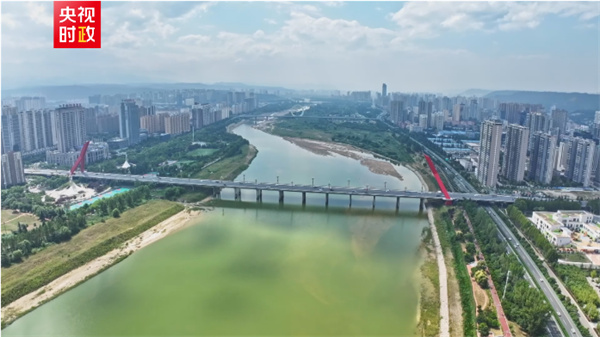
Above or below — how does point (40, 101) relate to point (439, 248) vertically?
above

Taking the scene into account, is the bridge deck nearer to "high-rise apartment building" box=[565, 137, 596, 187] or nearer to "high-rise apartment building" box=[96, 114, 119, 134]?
"high-rise apartment building" box=[565, 137, 596, 187]

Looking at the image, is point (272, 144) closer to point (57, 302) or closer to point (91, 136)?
point (91, 136)

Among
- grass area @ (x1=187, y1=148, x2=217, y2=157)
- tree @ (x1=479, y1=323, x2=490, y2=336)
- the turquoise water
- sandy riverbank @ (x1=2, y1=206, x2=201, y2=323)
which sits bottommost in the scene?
sandy riverbank @ (x1=2, y1=206, x2=201, y2=323)

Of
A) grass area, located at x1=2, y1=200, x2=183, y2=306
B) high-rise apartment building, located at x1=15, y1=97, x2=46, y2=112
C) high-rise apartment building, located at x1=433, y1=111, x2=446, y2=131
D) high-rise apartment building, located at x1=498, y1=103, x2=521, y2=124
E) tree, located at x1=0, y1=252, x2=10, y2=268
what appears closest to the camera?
grass area, located at x1=2, y1=200, x2=183, y2=306

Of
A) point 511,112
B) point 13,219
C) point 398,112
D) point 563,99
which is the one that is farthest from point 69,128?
point 563,99

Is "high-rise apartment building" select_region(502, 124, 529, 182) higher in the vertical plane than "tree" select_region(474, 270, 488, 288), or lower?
higher

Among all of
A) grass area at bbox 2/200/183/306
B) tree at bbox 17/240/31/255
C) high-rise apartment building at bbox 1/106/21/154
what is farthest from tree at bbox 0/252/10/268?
high-rise apartment building at bbox 1/106/21/154

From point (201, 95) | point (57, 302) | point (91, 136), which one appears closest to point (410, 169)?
point (57, 302)
